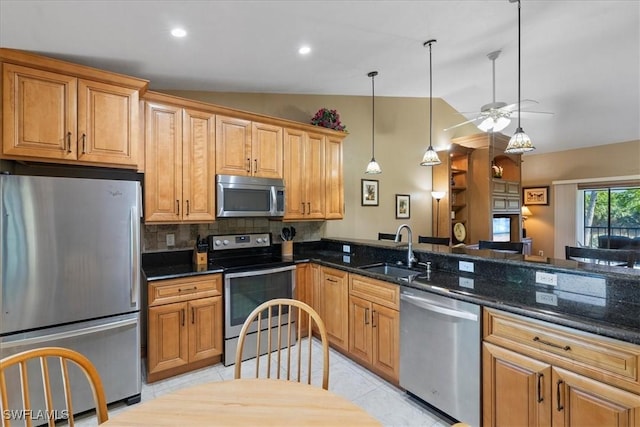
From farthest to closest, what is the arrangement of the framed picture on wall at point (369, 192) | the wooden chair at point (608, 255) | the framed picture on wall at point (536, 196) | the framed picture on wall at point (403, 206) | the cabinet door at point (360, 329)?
the framed picture on wall at point (536, 196) < the framed picture on wall at point (403, 206) < the framed picture on wall at point (369, 192) < the wooden chair at point (608, 255) < the cabinet door at point (360, 329)

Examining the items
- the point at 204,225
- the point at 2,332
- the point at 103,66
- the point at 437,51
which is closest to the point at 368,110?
the point at 437,51

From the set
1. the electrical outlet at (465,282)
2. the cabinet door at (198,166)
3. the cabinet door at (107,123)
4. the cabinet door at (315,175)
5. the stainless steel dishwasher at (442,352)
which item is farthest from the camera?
the cabinet door at (315,175)

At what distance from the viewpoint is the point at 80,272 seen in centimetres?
211

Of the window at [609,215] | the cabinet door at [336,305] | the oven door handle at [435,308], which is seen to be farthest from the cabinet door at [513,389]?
the window at [609,215]

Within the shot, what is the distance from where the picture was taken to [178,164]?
286 cm

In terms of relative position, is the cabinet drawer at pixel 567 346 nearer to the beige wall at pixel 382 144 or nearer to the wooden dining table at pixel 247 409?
the wooden dining table at pixel 247 409

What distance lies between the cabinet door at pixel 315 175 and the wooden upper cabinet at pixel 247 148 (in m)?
0.38

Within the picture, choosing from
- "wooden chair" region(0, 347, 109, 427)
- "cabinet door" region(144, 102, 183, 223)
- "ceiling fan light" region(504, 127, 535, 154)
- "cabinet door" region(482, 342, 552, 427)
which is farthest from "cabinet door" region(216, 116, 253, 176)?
"cabinet door" region(482, 342, 552, 427)

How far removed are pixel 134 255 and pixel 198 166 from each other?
1043 mm

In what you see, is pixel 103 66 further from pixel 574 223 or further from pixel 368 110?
pixel 574 223

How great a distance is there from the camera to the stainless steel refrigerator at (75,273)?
6.29 feet

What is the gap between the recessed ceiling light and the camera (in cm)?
217

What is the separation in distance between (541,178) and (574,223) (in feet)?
3.82

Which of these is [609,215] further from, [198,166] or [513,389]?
[198,166]
